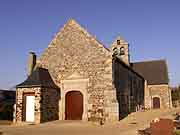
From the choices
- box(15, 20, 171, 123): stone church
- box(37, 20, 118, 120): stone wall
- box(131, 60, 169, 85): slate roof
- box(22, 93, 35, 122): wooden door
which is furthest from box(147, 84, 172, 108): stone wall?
box(22, 93, 35, 122): wooden door

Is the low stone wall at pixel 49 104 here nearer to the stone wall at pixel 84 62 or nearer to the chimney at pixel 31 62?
the stone wall at pixel 84 62

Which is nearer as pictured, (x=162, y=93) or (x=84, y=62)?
(x=84, y=62)

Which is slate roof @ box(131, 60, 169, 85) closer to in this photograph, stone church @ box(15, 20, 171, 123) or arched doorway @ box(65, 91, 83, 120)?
stone church @ box(15, 20, 171, 123)

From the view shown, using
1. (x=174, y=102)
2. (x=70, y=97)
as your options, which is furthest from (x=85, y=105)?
(x=174, y=102)

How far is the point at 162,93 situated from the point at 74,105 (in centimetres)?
1875

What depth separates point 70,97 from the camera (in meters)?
19.4

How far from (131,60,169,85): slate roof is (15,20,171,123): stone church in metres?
14.4

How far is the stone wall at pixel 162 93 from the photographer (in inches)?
1319

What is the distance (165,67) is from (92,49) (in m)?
21.7

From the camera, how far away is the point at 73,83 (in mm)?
19125

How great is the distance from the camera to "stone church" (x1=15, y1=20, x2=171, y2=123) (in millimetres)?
17641

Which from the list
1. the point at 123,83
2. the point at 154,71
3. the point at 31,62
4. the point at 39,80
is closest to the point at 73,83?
the point at 39,80

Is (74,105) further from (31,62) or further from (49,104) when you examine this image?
(31,62)

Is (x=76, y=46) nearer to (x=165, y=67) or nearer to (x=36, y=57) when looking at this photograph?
(x=36, y=57)
